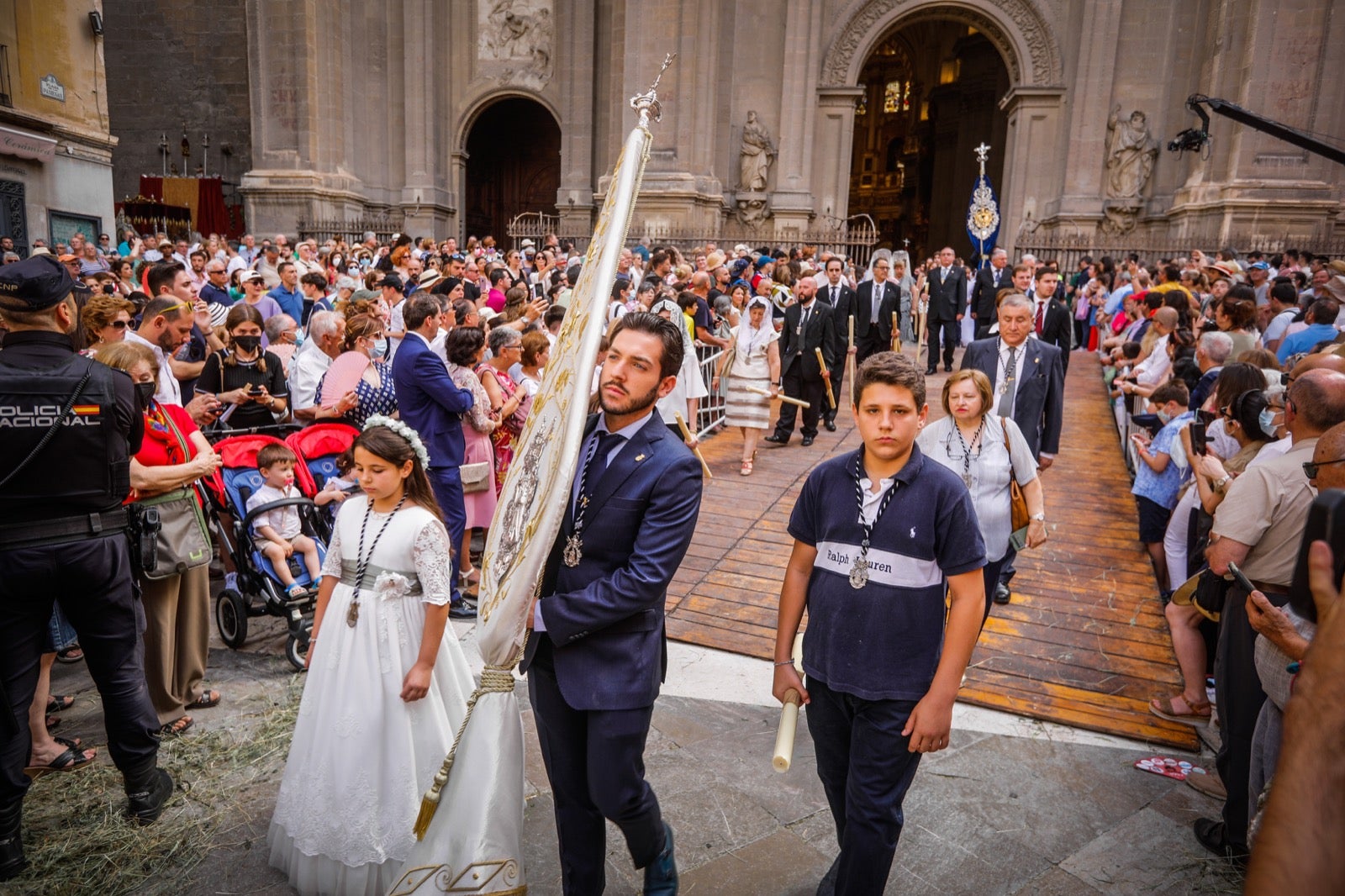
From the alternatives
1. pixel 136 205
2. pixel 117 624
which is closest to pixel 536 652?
pixel 117 624

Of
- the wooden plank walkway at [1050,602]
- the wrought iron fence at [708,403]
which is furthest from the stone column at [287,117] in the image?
the wooden plank walkway at [1050,602]

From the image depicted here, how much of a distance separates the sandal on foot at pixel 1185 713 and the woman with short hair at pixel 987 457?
1.14 meters

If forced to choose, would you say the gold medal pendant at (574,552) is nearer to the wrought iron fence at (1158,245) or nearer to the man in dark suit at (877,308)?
the man in dark suit at (877,308)

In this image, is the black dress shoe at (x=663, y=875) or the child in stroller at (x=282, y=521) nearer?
the black dress shoe at (x=663, y=875)

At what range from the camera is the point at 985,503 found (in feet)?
14.3

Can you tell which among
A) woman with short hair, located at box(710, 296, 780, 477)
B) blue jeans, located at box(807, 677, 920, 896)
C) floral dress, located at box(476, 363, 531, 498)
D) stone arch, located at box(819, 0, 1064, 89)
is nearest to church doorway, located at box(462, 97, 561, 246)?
stone arch, located at box(819, 0, 1064, 89)

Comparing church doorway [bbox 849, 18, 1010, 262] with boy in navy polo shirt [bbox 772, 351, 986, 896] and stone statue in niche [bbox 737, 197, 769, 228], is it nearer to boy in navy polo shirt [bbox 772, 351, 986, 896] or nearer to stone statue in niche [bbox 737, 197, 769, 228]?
stone statue in niche [bbox 737, 197, 769, 228]

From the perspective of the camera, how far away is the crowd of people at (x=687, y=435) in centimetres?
299

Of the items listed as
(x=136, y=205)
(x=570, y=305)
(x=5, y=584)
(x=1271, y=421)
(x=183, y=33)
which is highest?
(x=183, y=33)

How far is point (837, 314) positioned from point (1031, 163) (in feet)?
53.6

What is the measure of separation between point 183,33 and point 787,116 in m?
18.4

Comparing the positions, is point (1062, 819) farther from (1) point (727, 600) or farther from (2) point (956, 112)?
(2) point (956, 112)

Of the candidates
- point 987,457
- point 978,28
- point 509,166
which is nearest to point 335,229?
point 509,166

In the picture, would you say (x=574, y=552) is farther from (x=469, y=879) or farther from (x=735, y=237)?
(x=735, y=237)
